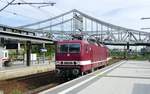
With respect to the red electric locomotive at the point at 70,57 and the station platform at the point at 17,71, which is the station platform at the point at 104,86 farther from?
the station platform at the point at 17,71

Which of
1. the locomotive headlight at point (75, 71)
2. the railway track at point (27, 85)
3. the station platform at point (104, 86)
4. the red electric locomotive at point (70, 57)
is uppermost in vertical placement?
the red electric locomotive at point (70, 57)

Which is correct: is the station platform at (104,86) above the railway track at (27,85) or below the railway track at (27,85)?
above

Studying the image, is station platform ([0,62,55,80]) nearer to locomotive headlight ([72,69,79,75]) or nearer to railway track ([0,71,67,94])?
railway track ([0,71,67,94])

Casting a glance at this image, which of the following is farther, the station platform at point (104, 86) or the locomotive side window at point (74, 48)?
the locomotive side window at point (74, 48)

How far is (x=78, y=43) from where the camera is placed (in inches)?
1103

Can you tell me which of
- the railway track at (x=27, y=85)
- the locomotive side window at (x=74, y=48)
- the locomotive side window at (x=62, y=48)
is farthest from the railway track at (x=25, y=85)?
the locomotive side window at (x=74, y=48)

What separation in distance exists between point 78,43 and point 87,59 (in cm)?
262

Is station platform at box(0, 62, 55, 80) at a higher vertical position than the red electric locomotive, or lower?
lower

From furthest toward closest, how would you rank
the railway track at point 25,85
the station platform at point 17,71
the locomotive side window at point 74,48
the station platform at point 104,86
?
the station platform at point 17,71, the locomotive side window at point 74,48, the railway track at point 25,85, the station platform at point 104,86

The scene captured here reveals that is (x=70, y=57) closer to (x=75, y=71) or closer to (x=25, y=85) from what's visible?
(x=75, y=71)

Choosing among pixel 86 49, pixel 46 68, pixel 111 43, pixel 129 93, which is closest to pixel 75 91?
pixel 129 93

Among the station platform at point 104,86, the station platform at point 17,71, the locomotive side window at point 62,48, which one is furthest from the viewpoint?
the station platform at point 17,71

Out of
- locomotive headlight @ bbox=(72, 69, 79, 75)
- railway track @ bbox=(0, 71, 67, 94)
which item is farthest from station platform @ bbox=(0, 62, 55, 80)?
locomotive headlight @ bbox=(72, 69, 79, 75)


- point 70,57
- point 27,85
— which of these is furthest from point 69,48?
point 27,85
